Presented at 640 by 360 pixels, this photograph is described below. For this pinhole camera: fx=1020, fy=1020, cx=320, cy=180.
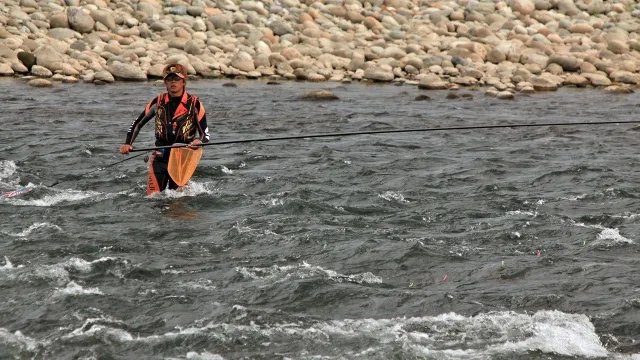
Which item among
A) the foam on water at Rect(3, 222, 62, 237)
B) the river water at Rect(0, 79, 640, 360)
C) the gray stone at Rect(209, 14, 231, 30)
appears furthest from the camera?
the gray stone at Rect(209, 14, 231, 30)

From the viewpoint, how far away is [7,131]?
1706 centimetres

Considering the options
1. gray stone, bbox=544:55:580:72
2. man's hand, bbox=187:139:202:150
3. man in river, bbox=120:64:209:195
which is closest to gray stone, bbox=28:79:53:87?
man in river, bbox=120:64:209:195

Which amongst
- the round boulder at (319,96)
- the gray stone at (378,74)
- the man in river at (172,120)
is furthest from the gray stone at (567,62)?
the man in river at (172,120)

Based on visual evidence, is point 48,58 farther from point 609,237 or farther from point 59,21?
point 609,237

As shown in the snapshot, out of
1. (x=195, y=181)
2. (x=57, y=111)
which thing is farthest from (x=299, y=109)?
(x=195, y=181)

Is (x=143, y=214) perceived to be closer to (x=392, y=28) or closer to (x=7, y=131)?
(x=7, y=131)

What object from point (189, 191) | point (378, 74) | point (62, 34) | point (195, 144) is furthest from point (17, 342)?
point (62, 34)

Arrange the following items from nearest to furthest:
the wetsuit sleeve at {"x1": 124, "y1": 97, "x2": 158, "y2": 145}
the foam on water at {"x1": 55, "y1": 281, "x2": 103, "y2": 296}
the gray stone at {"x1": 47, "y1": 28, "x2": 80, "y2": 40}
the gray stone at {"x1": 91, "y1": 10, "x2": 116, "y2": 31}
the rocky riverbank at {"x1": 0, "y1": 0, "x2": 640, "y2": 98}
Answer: the foam on water at {"x1": 55, "y1": 281, "x2": 103, "y2": 296}
the wetsuit sleeve at {"x1": 124, "y1": 97, "x2": 158, "y2": 145}
the rocky riverbank at {"x1": 0, "y1": 0, "x2": 640, "y2": 98}
the gray stone at {"x1": 47, "y1": 28, "x2": 80, "y2": 40}
the gray stone at {"x1": 91, "y1": 10, "x2": 116, "y2": 31}

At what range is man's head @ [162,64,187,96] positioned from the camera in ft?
39.0

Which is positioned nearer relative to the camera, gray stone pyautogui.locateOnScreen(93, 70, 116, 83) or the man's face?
the man's face

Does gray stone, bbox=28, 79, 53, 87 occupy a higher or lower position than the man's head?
lower

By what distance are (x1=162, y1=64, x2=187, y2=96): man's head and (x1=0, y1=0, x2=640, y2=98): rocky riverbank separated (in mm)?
11960

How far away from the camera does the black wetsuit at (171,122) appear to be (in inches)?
476

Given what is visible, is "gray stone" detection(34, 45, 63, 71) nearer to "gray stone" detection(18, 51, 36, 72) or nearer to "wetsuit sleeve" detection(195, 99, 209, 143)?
"gray stone" detection(18, 51, 36, 72)
